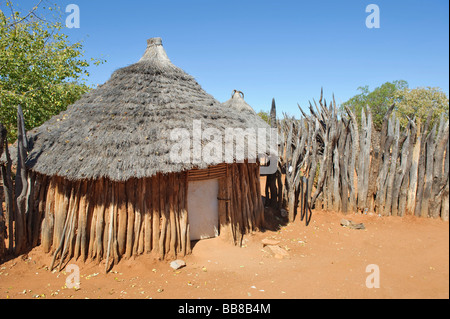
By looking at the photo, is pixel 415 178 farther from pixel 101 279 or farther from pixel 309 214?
pixel 101 279

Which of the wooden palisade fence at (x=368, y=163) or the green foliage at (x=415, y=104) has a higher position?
the green foliage at (x=415, y=104)

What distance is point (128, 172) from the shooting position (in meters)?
4.69

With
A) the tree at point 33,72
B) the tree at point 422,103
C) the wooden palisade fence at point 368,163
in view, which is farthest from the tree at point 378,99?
the tree at point 33,72

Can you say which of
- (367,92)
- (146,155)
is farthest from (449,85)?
(367,92)

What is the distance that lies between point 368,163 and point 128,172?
590 cm

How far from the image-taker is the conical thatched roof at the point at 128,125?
479 cm

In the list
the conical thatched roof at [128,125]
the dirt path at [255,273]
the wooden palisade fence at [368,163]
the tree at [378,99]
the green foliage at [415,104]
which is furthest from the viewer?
the tree at [378,99]

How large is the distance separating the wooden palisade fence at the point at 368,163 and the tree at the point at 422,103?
25.2 ft

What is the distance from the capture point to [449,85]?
226 centimetres

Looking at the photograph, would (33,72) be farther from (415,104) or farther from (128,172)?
(415,104)

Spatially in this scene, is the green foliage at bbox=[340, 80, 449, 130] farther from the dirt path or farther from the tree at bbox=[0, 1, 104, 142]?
the tree at bbox=[0, 1, 104, 142]

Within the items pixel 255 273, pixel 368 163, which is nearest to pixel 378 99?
pixel 368 163

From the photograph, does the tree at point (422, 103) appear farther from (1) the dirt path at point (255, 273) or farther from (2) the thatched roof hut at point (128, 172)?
(2) the thatched roof hut at point (128, 172)

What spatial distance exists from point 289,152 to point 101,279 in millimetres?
5460
